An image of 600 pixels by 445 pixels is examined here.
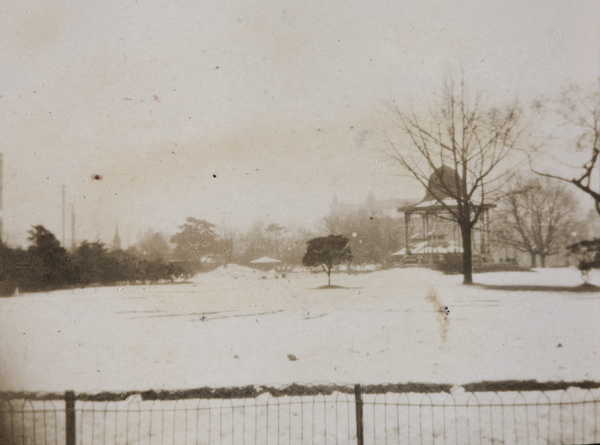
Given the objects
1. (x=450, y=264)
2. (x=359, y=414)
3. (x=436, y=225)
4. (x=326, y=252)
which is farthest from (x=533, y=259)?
(x=359, y=414)

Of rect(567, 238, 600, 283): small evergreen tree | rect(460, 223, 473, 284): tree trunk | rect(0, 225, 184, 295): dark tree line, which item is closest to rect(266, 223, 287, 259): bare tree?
rect(0, 225, 184, 295): dark tree line

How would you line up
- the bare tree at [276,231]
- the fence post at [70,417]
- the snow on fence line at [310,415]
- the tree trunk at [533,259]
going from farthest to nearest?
the tree trunk at [533,259]
the bare tree at [276,231]
the snow on fence line at [310,415]
the fence post at [70,417]

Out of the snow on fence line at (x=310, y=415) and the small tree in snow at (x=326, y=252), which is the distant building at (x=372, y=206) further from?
the snow on fence line at (x=310, y=415)

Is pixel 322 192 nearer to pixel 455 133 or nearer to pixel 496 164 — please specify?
pixel 455 133

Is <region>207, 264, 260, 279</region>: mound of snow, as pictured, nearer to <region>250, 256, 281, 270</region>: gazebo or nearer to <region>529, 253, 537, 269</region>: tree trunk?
<region>250, 256, 281, 270</region>: gazebo

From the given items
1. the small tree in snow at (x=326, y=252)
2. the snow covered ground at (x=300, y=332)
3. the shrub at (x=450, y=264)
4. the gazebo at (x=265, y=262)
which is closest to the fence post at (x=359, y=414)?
the snow covered ground at (x=300, y=332)

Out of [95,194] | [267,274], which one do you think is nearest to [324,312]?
[267,274]

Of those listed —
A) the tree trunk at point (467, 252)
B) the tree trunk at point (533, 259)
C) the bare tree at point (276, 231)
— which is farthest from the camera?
the tree trunk at point (533, 259)
